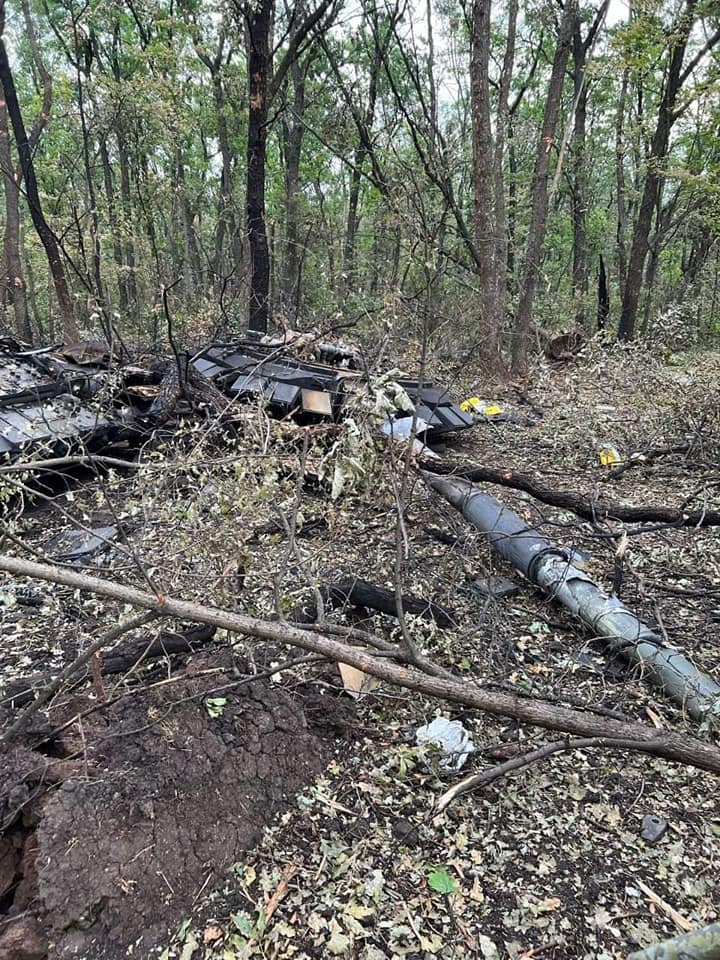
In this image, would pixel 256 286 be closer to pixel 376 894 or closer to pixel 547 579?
pixel 547 579

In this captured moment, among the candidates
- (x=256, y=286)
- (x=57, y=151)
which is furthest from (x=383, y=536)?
(x=57, y=151)

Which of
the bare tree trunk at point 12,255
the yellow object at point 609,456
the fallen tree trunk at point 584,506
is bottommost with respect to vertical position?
the yellow object at point 609,456

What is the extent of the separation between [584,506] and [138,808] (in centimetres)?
297

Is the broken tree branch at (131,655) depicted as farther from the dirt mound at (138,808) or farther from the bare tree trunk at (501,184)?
the bare tree trunk at (501,184)

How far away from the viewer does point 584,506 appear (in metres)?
3.79

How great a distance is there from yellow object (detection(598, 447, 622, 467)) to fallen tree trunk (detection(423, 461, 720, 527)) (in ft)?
4.44

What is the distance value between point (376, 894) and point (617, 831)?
0.85 meters

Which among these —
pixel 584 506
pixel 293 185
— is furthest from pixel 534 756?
pixel 293 185

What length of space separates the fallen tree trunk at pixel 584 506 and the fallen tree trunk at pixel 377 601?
1.08 metres

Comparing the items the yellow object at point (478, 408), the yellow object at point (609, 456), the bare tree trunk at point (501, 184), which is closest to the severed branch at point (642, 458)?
the yellow object at point (609, 456)

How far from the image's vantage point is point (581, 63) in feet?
45.3

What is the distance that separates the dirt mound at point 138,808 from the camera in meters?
1.76

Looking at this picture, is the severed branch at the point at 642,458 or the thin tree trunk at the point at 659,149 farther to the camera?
the thin tree trunk at the point at 659,149

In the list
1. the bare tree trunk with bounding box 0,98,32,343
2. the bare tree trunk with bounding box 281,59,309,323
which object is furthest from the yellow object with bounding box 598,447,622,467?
the bare tree trunk with bounding box 281,59,309,323
